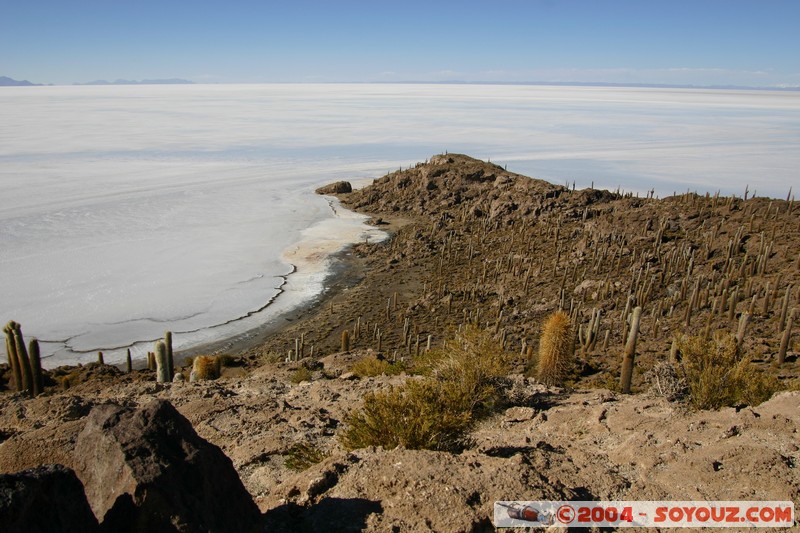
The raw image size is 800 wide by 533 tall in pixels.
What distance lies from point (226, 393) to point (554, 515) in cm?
793

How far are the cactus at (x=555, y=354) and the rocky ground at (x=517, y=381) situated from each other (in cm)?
94

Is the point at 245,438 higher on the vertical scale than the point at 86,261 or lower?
higher

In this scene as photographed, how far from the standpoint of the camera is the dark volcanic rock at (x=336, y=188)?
49938 mm

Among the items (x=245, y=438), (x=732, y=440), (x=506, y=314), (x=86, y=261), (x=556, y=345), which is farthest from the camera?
(x=86, y=261)

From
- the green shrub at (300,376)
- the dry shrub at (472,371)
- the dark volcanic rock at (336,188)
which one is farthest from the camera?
the dark volcanic rock at (336,188)

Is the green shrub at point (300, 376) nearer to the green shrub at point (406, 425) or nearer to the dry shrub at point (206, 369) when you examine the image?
the dry shrub at point (206, 369)

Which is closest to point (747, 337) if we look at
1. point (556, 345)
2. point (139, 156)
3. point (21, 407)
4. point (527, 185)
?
point (556, 345)

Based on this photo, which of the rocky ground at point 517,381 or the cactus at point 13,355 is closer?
the rocky ground at point 517,381

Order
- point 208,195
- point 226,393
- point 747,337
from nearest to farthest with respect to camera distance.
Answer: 1. point 226,393
2. point 747,337
3. point 208,195

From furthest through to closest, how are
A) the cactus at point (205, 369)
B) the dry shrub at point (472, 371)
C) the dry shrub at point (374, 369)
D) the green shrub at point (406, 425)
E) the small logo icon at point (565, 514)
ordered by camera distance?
the cactus at point (205, 369)
the dry shrub at point (374, 369)
the dry shrub at point (472, 371)
the green shrub at point (406, 425)
the small logo icon at point (565, 514)

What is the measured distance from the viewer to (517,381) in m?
10.6

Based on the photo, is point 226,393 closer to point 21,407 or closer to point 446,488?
point 21,407

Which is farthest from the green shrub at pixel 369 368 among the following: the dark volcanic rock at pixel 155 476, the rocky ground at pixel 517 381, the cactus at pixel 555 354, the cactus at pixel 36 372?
the dark volcanic rock at pixel 155 476

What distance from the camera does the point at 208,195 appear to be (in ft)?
154
